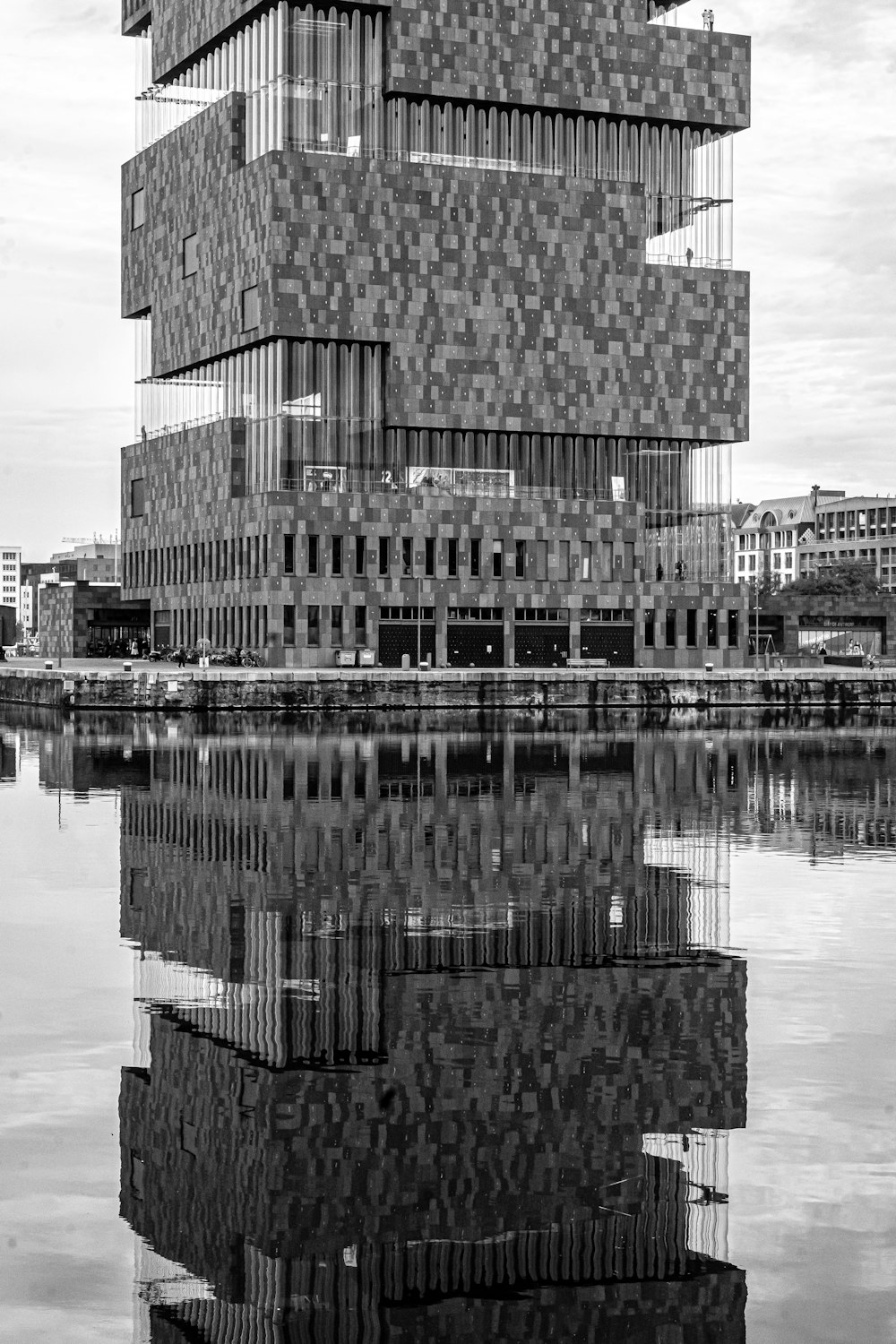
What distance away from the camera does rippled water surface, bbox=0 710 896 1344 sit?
1516 cm

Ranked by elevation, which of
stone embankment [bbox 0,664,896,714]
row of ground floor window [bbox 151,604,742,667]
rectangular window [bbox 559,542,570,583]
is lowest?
stone embankment [bbox 0,664,896,714]

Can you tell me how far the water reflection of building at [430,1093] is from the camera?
50.0 feet

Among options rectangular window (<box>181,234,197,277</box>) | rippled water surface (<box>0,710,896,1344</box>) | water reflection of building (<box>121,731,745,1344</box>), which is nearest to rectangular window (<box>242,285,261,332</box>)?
rectangular window (<box>181,234,197,277</box>)

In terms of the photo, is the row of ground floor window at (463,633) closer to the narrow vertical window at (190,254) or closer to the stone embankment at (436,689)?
the stone embankment at (436,689)

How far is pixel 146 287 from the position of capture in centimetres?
18600

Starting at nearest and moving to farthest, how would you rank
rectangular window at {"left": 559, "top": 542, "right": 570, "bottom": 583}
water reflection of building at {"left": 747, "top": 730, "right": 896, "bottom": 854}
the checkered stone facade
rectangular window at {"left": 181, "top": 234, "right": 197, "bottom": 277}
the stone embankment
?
water reflection of building at {"left": 747, "top": 730, "right": 896, "bottom": 854} → the stone embankment → the checkered stone facade → rectangular window at {"left": 559, "top": 542, "right": 570, "bottom": 583} → rectangular window at {"left": 181, "top": 234, "right": 197, "bottom": 277}

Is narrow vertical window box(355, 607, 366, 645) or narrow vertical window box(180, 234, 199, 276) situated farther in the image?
narrow vertical window box(180, 234, 199, 276)

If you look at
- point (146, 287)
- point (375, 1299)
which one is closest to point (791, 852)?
point (375, 1299)

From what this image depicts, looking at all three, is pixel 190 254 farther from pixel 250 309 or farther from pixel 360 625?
pixel 360 625

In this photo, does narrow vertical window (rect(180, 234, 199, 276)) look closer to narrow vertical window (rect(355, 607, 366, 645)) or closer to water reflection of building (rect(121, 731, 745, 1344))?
narrow vertical window (rect(355, 607, 366, 645))

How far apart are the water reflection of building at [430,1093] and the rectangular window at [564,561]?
122 metres

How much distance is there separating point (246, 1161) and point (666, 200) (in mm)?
160159

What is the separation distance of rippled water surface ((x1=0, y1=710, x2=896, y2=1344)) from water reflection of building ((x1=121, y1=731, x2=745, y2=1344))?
5cm

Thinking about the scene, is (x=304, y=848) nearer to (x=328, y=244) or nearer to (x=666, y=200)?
(x=328, y=244)
